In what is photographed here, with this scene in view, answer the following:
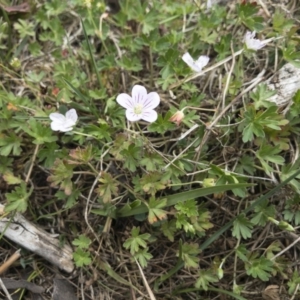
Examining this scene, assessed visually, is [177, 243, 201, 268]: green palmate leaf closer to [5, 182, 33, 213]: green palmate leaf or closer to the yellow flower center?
the yellow flower center

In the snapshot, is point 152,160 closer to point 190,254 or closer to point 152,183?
point 152,183

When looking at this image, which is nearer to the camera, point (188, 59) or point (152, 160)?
point (152, 160)

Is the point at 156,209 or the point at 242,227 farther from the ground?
the point at 156,209

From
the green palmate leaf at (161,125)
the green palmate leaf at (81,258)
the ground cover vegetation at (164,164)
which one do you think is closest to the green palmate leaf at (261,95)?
the ground cover vegetation at (164,164)

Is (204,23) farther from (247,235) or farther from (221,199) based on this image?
(247,235)

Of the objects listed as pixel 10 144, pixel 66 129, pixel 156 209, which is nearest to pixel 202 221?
pixel 156 209

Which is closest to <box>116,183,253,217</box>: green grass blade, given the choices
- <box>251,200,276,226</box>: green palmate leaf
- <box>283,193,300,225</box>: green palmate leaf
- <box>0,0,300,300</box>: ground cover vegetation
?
<box>0,0,300,300</box>: ground cover vegetation
